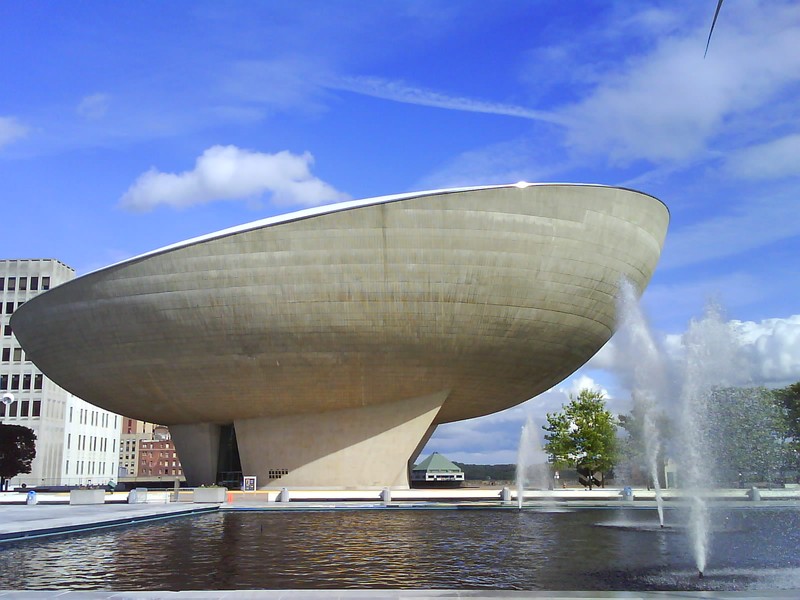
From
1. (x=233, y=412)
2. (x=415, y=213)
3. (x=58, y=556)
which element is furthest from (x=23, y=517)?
(x=415, y=213)

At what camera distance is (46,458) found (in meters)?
67.9

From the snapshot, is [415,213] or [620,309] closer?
[415,213]

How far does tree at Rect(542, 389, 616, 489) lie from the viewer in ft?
126

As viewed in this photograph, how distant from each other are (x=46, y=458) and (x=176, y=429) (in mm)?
39664

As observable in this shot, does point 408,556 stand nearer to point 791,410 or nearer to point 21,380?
point 791,410

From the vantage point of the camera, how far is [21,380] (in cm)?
7006

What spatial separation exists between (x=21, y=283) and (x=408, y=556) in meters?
71.9

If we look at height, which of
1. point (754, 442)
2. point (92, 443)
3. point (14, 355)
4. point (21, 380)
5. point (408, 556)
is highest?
point (14, 355)

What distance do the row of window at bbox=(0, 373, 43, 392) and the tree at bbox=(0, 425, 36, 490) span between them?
13125 mm

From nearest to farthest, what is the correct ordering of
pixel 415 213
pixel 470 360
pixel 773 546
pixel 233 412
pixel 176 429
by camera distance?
1. pixel 773 546
2. pixel 415 213
3. pixel 470 360
4. pixel 233 412
5. pixel 176 429

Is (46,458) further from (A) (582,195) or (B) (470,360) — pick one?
(A) (582,195)

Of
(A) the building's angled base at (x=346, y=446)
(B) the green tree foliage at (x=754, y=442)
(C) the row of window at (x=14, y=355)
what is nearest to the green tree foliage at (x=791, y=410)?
(B) the green tree foliage at (x=754, y=442)

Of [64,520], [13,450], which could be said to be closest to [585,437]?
[64,520]

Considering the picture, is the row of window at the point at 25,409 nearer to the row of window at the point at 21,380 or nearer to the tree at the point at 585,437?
the row of window at the point at 21,380
